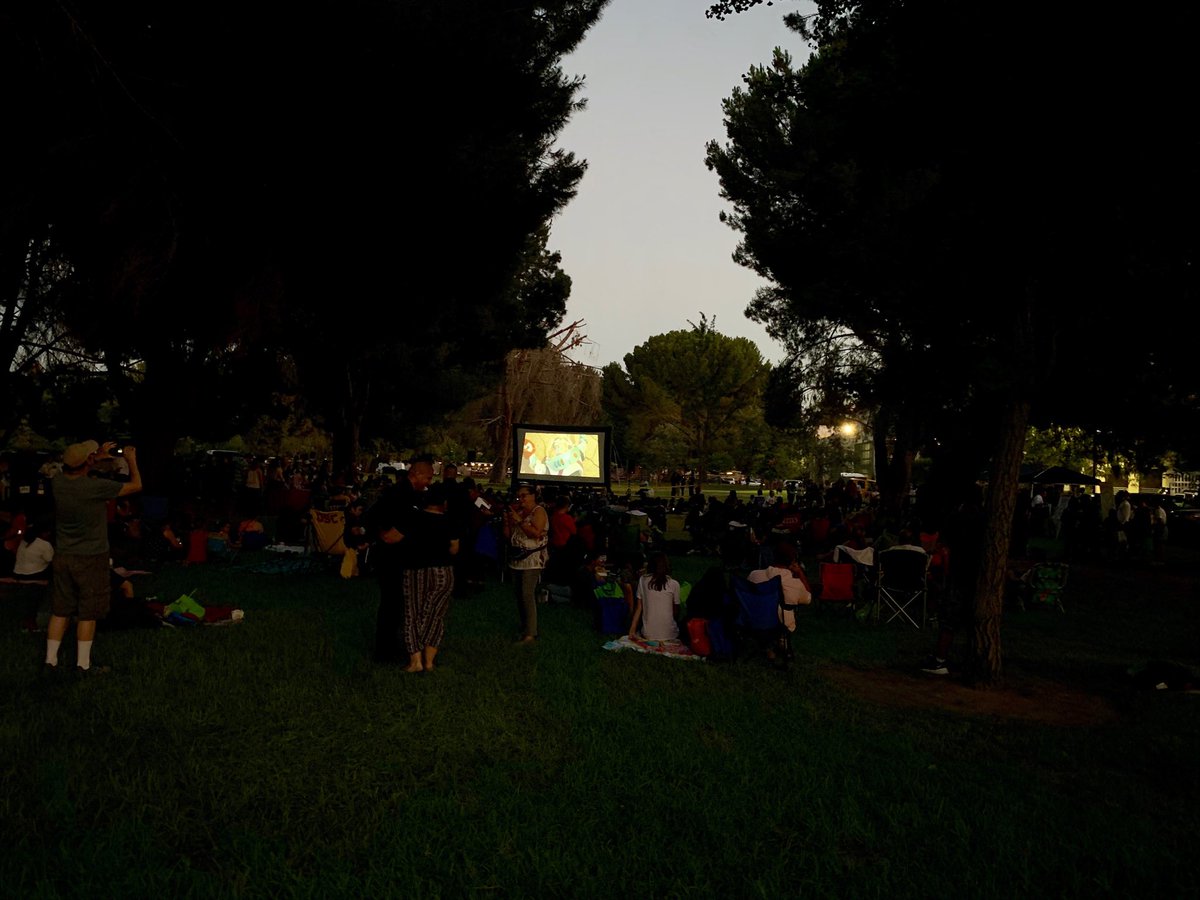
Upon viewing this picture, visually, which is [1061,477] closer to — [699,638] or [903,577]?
[903,577]

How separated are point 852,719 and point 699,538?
1211cm

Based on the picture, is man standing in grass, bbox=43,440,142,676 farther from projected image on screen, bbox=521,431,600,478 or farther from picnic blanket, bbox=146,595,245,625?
projected image on screen, bbox=521,431,600,478

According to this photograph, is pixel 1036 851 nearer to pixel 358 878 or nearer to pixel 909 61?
pixel 358 878

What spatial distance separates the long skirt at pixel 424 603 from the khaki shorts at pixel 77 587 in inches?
88.6

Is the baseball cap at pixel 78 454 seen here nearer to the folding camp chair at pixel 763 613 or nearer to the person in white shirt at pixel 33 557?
the person in white shirt at pixel 33 557

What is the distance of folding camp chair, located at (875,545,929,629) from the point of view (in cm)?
1021

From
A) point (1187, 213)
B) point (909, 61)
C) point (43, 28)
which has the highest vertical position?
point (43, 28)

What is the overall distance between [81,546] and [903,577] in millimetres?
8703

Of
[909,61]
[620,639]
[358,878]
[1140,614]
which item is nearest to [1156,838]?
[358,878]

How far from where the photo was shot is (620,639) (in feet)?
27.3

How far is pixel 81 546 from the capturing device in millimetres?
6176

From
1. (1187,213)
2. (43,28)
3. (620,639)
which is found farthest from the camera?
(43,28)

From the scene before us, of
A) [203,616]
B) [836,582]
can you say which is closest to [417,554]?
[203,616]

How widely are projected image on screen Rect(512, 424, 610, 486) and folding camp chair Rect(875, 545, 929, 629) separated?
1354 centimetres
